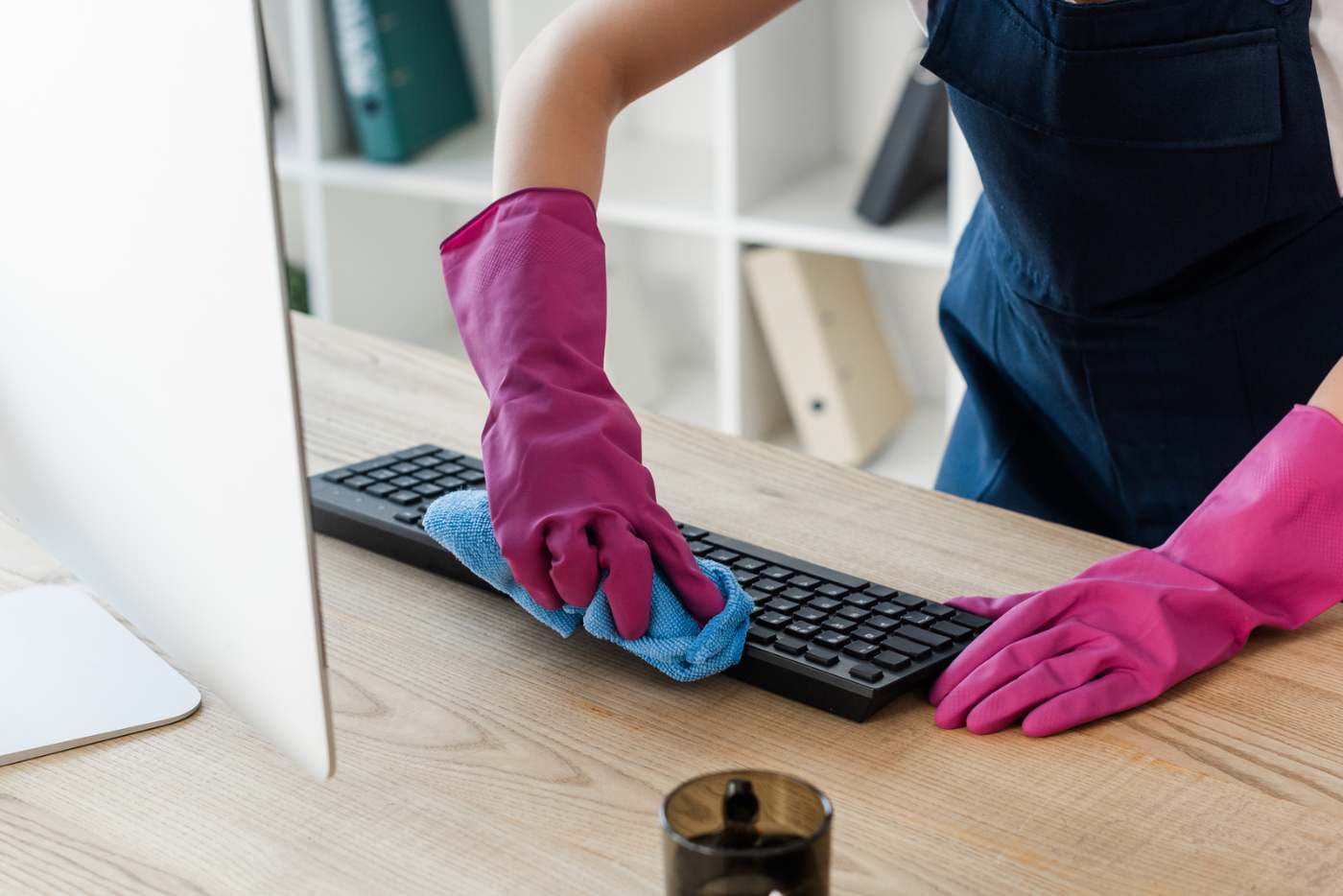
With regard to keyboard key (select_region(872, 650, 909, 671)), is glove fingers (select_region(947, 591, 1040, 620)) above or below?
below

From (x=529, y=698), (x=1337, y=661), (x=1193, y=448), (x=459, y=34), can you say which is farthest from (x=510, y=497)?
(x=459, y=34)

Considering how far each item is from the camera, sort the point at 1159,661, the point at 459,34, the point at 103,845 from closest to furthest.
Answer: the point at 103,845 < the point at 1159,661 < the point at 459,34

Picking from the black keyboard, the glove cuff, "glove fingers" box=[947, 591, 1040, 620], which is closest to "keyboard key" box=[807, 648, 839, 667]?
the black keyboard

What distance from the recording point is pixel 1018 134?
1048 millimetres

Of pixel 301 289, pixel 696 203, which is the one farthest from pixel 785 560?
pixel 301 289

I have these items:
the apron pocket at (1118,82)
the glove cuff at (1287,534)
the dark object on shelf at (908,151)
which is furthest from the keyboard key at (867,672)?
the dark object on shelf at (908,151)

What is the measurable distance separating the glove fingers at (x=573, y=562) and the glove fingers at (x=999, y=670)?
Result: 0.19 metres

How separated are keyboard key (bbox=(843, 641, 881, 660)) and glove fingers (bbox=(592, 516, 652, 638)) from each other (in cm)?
11

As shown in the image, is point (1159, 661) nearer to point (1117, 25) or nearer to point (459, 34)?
point (1117, 25)

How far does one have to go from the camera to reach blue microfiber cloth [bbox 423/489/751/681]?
0.77 metres

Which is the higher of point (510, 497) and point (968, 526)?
point (510, 497)

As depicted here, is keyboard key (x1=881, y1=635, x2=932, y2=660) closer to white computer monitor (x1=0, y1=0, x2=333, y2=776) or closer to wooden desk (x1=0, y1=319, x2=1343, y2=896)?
wooden desk (x1=0, y1=319, x2=1343, y2=896)

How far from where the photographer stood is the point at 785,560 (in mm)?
886

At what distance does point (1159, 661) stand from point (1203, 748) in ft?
0.19
